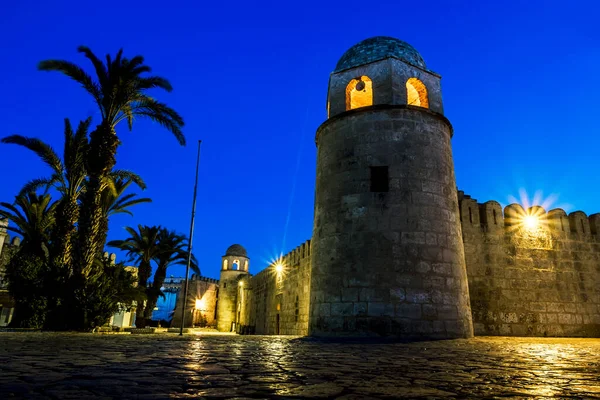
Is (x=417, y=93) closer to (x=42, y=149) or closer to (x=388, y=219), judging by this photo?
(x=388, y=219)

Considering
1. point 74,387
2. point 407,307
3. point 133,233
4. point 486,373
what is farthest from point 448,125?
point 133,233

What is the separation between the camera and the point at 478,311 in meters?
11.1

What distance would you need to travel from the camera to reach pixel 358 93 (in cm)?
1216

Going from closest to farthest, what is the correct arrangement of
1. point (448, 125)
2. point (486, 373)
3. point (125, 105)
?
point (486, 373), point (448, 125), point (125, 105)

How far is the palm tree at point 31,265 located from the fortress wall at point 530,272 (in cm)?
1289

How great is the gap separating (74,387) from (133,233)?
2272 centimetres

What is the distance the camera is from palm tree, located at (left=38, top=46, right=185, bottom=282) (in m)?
12.4

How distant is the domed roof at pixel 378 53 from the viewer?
10.2m

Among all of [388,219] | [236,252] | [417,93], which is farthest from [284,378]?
[236,252]

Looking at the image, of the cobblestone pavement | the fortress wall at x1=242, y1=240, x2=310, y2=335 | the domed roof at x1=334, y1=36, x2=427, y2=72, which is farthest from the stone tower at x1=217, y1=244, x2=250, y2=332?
the cobblestone pavement

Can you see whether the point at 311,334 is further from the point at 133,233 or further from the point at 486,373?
the point at 133,233

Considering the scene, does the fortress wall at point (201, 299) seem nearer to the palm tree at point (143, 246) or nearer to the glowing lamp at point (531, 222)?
the palm tree at point (143, 246)

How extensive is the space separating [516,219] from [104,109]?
13.7 m

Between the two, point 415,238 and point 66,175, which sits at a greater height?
point 66,175
